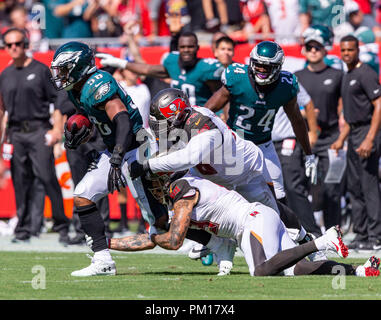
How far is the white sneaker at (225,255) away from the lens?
23.8ft

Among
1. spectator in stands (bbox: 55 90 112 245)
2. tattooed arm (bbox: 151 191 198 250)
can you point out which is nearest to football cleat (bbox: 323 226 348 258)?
tattooed arm (bbox: 151 191 198 250)

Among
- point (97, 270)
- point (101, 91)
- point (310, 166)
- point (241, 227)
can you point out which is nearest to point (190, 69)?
point (310, 166)

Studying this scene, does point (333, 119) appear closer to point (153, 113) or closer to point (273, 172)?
point (273, 172)

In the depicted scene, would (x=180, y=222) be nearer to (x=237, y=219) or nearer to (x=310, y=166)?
(x=237, y=219)

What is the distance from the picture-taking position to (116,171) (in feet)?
23.0

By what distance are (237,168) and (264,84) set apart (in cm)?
116

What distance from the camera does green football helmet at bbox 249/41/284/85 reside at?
7914mm

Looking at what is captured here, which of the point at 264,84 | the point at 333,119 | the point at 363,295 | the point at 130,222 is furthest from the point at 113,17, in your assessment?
the point at 363,295

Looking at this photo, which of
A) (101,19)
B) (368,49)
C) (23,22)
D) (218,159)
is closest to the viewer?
(218,159)

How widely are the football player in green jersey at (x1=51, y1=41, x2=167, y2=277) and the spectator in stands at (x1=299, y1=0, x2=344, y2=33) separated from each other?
242 inches

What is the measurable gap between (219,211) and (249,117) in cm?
167

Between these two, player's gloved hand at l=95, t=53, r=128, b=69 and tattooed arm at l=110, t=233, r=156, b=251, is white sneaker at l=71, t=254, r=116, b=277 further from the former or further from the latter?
player's gloved hand at l=95, t=53, r=128, b=69

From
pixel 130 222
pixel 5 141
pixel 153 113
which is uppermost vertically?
pixel 153 113
